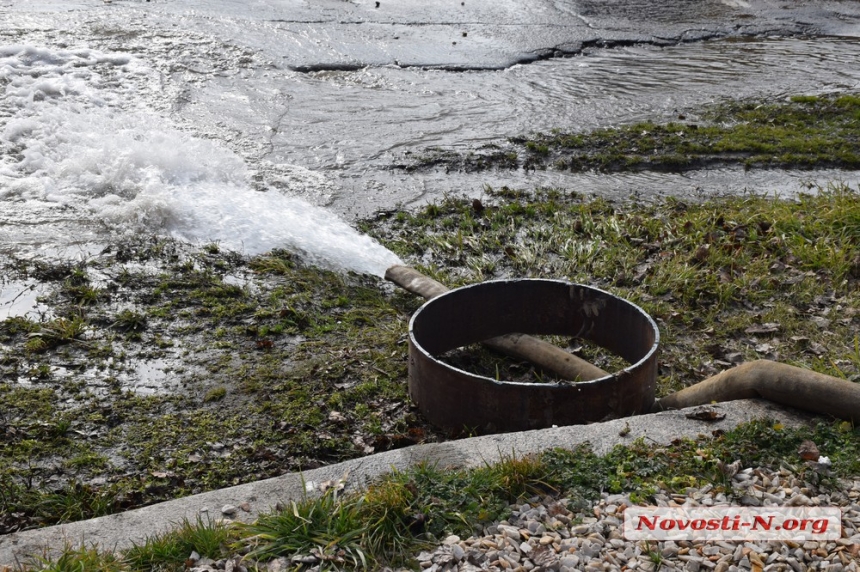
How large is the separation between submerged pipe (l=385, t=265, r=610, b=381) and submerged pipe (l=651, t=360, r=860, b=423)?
0.47 m

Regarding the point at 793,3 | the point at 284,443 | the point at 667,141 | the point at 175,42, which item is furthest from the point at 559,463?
the point at 793,3

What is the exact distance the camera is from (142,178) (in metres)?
7.81

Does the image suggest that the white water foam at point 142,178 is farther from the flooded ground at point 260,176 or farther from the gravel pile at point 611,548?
the gravel pile at point 611,548

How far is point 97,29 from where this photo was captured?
1216 cm

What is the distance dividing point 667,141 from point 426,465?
6.00m

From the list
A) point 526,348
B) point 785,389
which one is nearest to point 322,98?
point 526,348

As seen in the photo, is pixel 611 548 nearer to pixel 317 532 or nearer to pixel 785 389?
pixel 317 532

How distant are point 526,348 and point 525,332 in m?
0.18

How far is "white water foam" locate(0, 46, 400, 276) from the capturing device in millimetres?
7027

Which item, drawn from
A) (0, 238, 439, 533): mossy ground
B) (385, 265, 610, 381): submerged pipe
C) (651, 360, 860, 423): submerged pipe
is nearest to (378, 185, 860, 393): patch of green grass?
(385, 265, 610, 381): submerged pipe

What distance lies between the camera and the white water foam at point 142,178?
23.1 feet

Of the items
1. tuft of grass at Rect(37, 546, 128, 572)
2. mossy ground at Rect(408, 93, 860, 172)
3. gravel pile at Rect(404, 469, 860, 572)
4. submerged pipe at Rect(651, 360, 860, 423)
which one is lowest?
tuft of grass at Rect(37, 546, 128, 572)

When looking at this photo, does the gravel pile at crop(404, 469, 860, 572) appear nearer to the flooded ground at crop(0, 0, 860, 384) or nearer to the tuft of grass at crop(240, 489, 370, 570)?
the tuft of grass at crop(240, 489, 370, 570)

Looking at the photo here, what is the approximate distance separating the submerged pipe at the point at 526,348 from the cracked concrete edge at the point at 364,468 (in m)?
0.74
